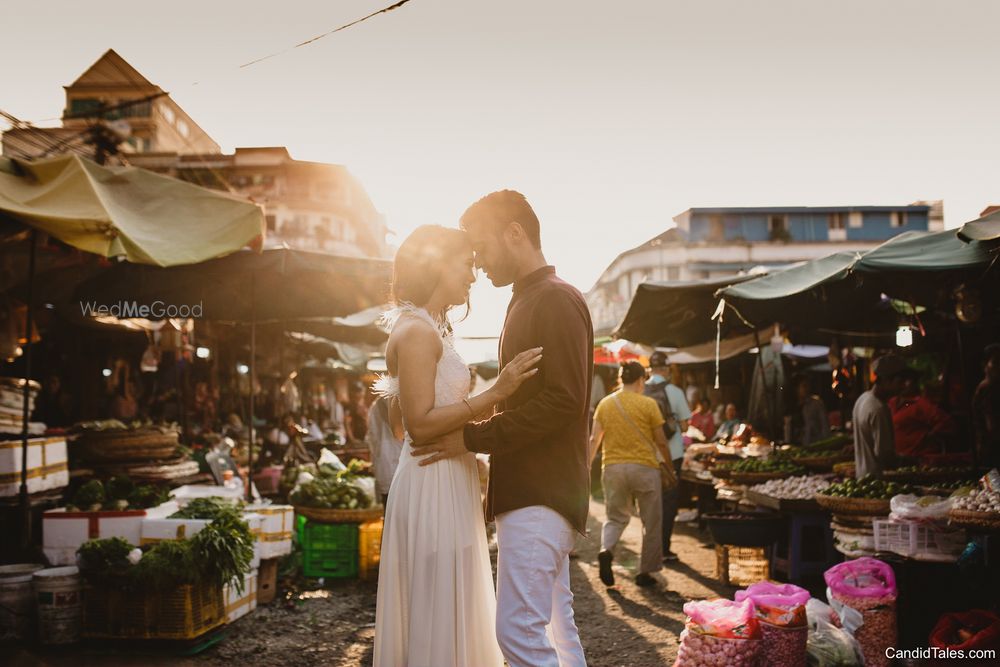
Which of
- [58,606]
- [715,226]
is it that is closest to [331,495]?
[58,606]

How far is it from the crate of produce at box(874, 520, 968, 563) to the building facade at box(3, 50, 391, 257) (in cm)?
4247

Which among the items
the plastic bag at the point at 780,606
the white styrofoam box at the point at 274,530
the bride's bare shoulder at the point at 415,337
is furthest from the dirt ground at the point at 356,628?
the bride's bare shoulder at the point at 415,337

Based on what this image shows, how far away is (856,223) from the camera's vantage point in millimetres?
58469

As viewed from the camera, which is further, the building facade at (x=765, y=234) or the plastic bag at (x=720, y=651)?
the building facade at (x=765, y=234)

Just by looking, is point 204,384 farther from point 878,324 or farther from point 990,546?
point 990,546

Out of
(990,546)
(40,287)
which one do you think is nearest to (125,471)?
(40,287)

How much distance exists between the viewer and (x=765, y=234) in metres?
57.7

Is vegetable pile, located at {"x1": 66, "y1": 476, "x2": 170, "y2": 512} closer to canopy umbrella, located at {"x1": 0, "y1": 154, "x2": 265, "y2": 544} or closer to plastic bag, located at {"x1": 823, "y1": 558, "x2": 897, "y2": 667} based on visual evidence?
canopy umbrella, located at {"x1": 0, "y1": 154, "x2": 265, "y2": 544}

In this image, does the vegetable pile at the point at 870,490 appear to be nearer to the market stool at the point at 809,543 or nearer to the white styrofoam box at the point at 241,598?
the market stool at the point at 809,543

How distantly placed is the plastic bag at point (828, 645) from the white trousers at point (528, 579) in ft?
8.82

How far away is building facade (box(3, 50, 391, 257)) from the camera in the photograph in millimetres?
47906

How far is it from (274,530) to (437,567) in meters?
4.63

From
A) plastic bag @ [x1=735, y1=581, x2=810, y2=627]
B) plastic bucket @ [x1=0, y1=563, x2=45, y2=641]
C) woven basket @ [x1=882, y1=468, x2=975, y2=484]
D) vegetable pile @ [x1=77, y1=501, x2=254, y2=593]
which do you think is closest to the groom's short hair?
plastic bag @ [x1=735, y1=581, x2=810, y2=627]

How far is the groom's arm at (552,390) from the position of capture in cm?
296
